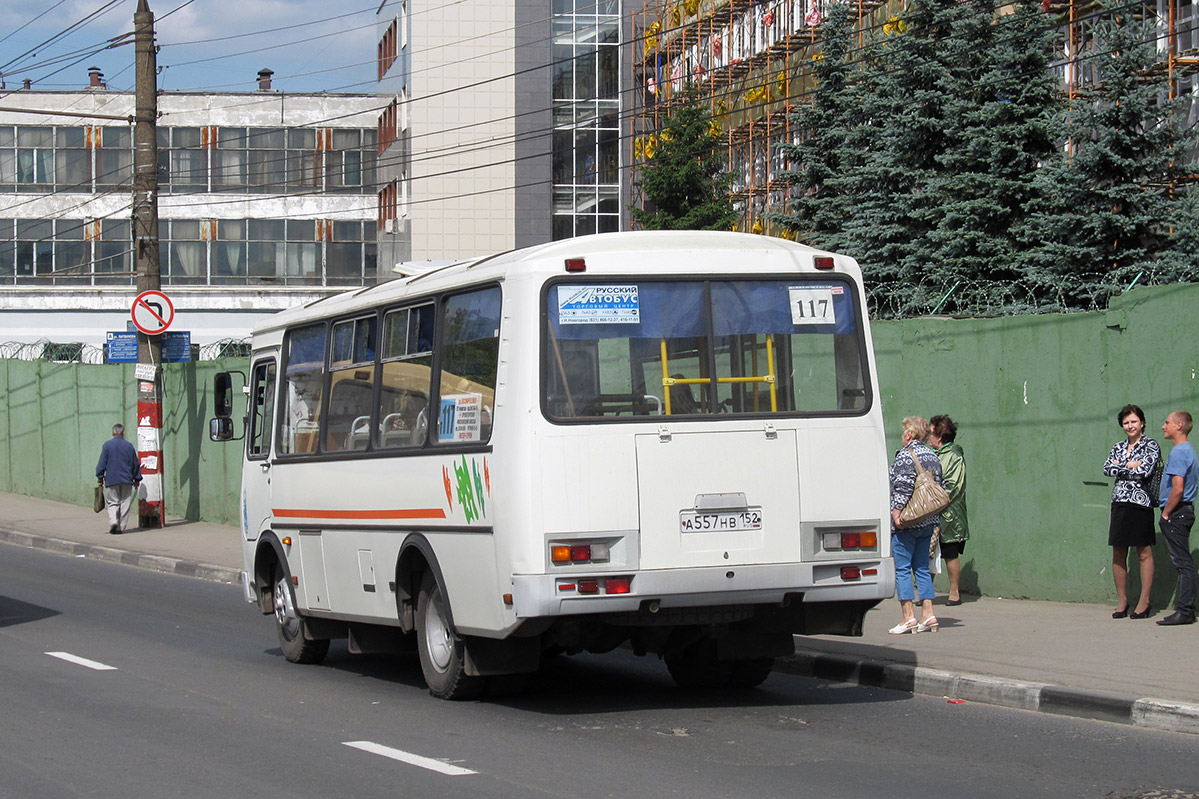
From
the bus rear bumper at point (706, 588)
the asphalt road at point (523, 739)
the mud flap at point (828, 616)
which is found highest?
the bus rear bumper at point (706, 588)

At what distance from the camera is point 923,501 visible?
1233 centimetres

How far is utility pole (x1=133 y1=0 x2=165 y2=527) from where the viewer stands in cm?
2619

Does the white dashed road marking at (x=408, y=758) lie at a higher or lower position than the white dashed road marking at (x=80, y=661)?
lower

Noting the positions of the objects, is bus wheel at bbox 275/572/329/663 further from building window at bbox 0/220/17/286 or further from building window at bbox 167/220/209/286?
building window at bbox 0/220/17/286

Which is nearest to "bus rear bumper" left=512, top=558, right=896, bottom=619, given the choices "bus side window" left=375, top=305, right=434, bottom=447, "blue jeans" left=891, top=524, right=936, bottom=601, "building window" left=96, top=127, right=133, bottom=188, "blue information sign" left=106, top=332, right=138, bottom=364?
"bus side window" left=375, top=305, right=434, bottom=447

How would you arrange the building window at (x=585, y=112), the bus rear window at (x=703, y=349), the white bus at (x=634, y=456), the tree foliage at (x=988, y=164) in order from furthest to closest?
the building window at (x=585, y=112) → the tree foliage at (x=988, y=164) → the bus rear window at (x=703, y=349) → the white bus at (x=634, y=456)

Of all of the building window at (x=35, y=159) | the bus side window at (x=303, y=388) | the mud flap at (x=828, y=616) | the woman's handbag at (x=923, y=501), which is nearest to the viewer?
the mud flap at (x=828, y=616)

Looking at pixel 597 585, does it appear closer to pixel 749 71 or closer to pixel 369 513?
pixel 369 513

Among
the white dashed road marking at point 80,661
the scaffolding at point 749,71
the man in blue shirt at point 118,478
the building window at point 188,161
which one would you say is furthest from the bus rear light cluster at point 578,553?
the building window at point 188,161

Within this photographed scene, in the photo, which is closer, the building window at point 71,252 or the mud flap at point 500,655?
the mud flap at point 500,655

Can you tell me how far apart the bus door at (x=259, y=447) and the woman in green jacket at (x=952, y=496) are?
5.66 metres

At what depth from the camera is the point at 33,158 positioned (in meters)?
66.2

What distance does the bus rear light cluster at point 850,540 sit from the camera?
953 cm

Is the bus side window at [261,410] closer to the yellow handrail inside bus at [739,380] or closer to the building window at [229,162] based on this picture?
the yellow handrail inside bus at [739,380]
